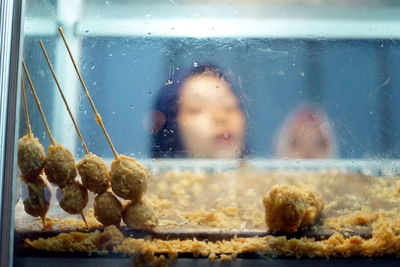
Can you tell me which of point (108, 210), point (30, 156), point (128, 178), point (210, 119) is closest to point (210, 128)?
point (210, 119)

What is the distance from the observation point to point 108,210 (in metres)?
1.36

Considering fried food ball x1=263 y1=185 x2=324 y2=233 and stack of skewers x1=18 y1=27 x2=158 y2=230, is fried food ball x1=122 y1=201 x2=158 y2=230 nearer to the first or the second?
stack of skewers x1=18 y1=27 x2=158 y2=230

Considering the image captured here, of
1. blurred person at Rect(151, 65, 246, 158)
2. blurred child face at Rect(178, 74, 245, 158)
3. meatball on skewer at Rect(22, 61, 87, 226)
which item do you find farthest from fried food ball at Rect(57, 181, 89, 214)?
blurred child face at Rect(178, 74, 245, 158)

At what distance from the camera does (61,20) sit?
1477 mm

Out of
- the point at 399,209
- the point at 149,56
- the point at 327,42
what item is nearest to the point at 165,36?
the point at 149,56

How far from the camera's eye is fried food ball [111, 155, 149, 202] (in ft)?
4.42

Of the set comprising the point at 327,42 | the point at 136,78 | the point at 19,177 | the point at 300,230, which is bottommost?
the point at 300,230

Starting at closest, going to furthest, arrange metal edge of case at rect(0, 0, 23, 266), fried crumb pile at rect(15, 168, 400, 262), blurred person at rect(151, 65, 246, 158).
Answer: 1. metal edge of case at rect(0, 0, 23, 266)
2. fried crumb pile at rect(15, 168, 400, 262)
3. blurred person at rect(151, 65, 246, 158)

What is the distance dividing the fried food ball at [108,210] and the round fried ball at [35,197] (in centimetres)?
17

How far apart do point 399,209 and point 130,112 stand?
99 cm

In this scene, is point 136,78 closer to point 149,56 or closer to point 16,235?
point 149,56

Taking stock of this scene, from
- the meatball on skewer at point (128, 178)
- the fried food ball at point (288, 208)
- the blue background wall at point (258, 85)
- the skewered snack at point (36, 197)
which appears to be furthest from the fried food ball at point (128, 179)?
the fried food ball at point (288, 208)

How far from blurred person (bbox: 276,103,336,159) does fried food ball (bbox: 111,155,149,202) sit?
0.46 metres

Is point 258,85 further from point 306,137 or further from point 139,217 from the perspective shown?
point 139,217
